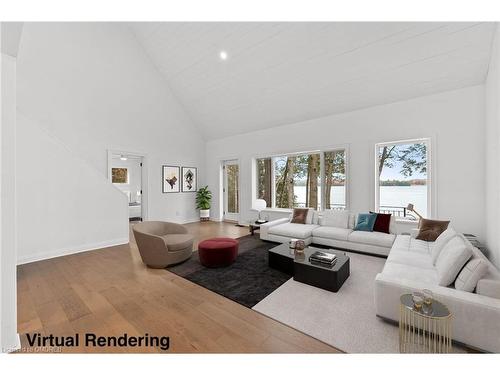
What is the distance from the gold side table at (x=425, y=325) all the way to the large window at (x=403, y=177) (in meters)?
3.32

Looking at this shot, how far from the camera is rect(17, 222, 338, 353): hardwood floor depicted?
1682mm

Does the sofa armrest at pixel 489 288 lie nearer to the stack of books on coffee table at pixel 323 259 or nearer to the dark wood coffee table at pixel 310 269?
the dark wood coffee table at pixel 310 269

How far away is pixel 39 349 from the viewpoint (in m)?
1.64

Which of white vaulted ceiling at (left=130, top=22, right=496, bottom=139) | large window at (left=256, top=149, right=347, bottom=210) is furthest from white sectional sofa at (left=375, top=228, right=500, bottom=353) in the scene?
large window at (left=256, top=149, right=347, bottom=210)

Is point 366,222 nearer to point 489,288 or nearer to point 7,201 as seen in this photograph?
point 489,288

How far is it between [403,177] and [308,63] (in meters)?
3.11

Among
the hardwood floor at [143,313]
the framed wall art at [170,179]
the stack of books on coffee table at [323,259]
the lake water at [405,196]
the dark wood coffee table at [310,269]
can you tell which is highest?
the framed wall art at [170,179]

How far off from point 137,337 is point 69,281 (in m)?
1.81

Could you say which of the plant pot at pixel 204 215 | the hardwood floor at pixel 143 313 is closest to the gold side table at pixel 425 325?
the hardwood floor at pixel 143 313

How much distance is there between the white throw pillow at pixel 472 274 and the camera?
5.65 feet

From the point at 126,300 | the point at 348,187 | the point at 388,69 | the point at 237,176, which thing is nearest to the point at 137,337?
the point at 126,300

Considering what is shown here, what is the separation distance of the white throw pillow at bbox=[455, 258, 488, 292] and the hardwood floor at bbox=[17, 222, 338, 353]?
1.27 metres

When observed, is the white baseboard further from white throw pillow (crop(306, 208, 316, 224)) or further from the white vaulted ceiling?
the white vaulted ceiling
